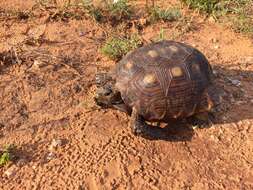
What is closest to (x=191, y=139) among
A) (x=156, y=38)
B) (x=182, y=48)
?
(x=182, y=48)

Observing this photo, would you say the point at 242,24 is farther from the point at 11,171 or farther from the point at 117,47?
the point at 11,171

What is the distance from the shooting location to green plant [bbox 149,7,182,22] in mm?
5746

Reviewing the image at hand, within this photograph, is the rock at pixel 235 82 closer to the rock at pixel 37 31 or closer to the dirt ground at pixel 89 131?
the dirt ground at pixel 89 131

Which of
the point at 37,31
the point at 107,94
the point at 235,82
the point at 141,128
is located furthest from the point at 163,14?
the point at 141,128

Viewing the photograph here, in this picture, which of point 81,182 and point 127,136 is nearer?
point 81,182

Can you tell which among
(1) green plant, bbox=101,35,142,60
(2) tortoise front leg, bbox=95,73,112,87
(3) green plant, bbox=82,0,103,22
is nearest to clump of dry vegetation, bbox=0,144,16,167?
(2) tortoise front leg, bbox=95,73,112,87

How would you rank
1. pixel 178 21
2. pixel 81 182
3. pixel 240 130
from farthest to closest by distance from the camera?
pixel 178 21 < pixel 240 130 < pixel 81 182

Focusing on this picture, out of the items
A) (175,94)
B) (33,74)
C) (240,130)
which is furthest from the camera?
(33,74)

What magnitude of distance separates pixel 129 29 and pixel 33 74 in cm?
165

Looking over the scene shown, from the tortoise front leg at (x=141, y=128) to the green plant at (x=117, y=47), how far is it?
114cm

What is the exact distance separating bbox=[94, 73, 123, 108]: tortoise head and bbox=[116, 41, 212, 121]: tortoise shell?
10 cm

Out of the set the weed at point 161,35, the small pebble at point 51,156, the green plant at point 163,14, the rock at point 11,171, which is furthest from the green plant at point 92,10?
the rock at point 11,171

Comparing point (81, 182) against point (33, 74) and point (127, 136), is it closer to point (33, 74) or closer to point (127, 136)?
point (127, 136)

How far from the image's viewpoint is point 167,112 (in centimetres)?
396
